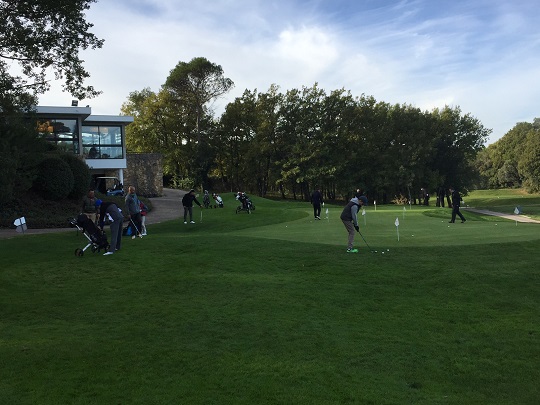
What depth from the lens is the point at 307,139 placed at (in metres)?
60.4

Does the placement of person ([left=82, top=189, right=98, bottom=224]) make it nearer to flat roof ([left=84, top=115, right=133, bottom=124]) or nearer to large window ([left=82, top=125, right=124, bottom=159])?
large window ([left=82, top=125, right=124, bottom=159])

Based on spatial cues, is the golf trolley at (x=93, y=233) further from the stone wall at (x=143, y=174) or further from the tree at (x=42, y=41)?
the stone wall at (x=143, y=174)

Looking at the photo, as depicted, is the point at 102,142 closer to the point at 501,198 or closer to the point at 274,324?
the point at 274,324

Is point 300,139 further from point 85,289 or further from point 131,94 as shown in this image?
point 85,289

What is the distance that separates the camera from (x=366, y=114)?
202 feet

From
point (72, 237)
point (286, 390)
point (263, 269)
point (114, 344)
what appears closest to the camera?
point (286, 390)

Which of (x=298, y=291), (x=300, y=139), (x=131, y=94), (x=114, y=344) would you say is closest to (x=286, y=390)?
(x=114, y=344)

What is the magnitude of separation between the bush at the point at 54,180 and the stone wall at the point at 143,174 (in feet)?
69.1

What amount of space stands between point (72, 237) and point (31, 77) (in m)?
7.79

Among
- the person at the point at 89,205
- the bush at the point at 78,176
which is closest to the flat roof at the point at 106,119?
the bush at the point at 78,176

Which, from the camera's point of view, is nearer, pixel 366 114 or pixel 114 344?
pixel 114 344

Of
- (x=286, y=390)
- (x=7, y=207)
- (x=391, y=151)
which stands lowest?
(x=286, y=390)

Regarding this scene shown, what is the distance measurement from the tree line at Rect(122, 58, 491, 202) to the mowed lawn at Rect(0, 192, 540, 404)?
45.0 m

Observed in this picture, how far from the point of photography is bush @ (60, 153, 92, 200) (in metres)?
31.2
